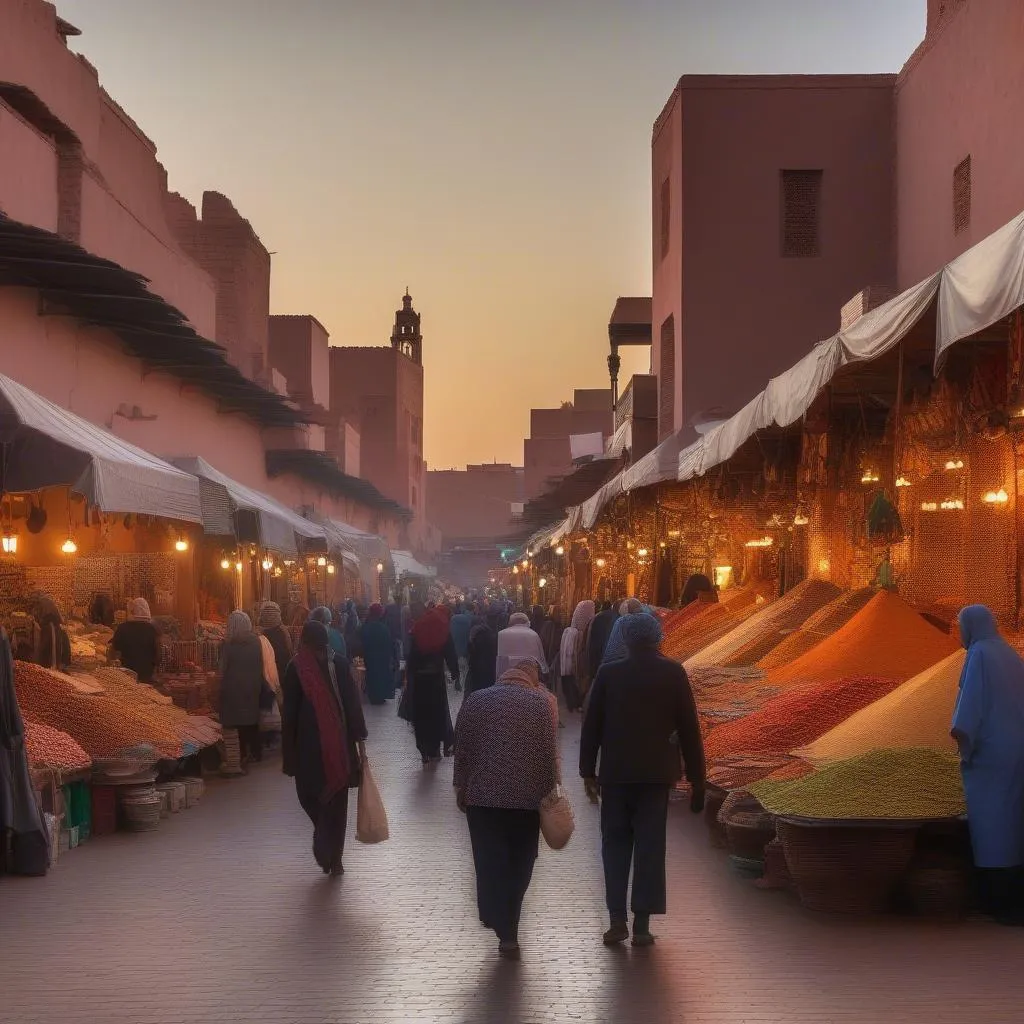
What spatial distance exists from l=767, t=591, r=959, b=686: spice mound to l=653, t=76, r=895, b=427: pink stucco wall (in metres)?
11.9

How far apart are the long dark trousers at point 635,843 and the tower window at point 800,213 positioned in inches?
667

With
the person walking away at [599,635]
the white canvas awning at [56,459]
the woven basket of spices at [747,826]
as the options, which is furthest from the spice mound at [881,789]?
the person walking away at [599,635]

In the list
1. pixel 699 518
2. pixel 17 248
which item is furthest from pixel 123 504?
pixel 699 518

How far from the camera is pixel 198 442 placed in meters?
24.1

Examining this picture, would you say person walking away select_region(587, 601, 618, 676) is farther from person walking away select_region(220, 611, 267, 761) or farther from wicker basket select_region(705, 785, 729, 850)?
wicker basket select_region(705, 785, 729, 850)

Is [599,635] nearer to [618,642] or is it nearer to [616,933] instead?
[618,642]

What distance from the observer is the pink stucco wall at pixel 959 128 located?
612 inches

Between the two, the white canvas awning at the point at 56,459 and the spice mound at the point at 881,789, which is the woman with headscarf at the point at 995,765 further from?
the white canvas awning at the point at 56,459

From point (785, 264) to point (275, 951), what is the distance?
58.3ft

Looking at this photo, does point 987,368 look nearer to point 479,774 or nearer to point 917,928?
point 917,928

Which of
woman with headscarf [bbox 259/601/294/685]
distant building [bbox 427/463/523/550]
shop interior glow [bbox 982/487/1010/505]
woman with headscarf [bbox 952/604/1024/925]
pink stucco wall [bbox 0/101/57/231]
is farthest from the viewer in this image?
distant building [bbox 427/463/523/550]

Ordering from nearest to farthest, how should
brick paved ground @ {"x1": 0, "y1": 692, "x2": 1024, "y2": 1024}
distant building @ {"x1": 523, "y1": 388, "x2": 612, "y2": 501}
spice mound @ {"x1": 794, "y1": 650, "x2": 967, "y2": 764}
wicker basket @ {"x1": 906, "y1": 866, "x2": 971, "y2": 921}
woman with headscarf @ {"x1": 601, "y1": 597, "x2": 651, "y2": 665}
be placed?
brick paved ground @ {"x1": 0, "y1": 692, "x2": 1024, "y2": 1024} → wicker basket @ {"x1": 906, "y1": 866, "x2": 971, "y2": 921} → woman with headscarf @ {"x1": 601, "y1": 597, "x2": 651, "y2": 665} → spice mound @ {"x1": 794, "y1": 650, "x2": 967, "y2": 764} → distant building @ {"x1": 523, "y1": 388, "x2": 612, "y2": 501}

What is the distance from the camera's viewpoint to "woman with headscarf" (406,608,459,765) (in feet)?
48.8

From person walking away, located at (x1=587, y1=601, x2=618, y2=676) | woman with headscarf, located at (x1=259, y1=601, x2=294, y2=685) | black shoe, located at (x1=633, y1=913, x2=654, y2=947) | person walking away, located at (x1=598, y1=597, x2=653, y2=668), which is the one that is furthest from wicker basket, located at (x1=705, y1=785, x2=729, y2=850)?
woman with headscarf, located at (x1=259, y1=601, x2=294, y2=685)
